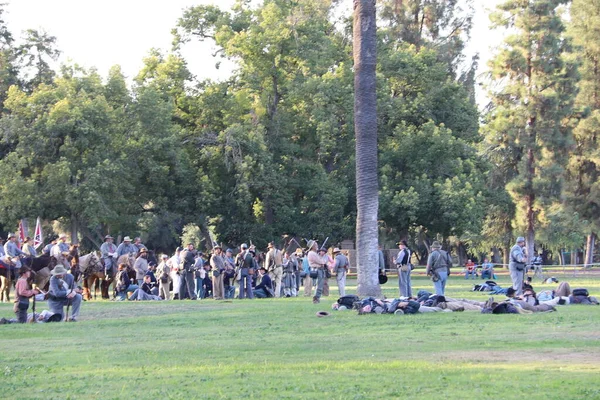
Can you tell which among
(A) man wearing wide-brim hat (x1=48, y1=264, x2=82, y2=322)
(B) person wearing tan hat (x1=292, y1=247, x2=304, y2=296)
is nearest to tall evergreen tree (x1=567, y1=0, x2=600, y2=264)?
(B) person wearing tan hat (x1=292, y1=247, x2=304, y2=296)

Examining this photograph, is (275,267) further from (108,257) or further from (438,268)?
(438,268)

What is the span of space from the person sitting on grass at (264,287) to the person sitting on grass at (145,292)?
11.5 ft

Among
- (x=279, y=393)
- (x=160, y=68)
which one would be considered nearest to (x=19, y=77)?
(x=160, y=68)

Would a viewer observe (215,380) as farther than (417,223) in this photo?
No

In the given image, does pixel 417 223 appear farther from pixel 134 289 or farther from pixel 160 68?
pixel 134 289

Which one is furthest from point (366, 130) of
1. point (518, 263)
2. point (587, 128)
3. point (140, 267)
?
point (587, 128)

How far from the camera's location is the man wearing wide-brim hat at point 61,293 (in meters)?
23.4

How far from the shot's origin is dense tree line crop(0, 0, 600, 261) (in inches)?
2087

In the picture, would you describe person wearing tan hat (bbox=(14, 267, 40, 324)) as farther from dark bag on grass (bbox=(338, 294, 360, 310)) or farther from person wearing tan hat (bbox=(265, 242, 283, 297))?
person wearing tan hat (bbox=(265, 242, 283, 297))

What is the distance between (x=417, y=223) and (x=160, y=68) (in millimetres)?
17748

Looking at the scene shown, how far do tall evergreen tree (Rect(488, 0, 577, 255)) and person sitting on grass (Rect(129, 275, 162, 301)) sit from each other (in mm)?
33683

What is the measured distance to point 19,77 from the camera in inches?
2359

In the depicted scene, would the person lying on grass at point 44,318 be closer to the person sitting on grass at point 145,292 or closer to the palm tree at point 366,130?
the palm tree at point 366,130

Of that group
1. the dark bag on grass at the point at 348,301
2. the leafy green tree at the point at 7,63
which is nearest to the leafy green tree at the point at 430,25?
the leafy green tree at the point at 7,63
